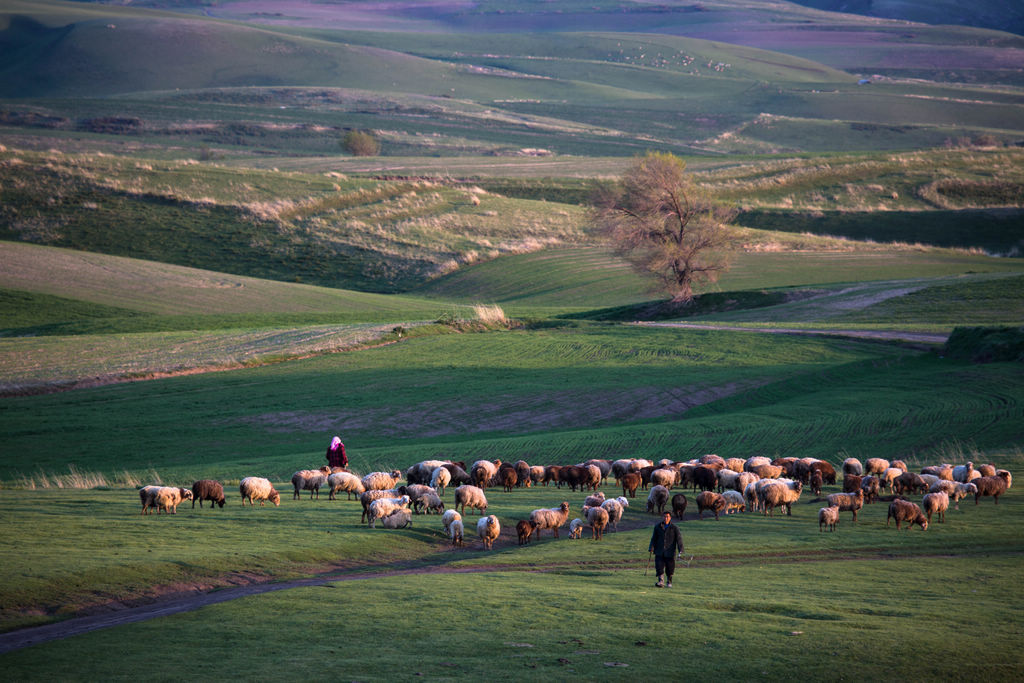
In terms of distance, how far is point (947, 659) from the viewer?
46.4 feet

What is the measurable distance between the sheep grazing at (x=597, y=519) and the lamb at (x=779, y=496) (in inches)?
205

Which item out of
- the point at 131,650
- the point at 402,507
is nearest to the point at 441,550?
the point at 402,507

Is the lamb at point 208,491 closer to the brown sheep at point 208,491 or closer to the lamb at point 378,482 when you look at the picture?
the brown sheep at point 208,491

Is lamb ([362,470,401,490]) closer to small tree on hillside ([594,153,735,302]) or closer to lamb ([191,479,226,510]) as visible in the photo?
lamb ([191,479,226,510])

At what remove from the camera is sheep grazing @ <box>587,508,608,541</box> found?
23906 mm

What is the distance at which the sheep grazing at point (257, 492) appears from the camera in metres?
26.7

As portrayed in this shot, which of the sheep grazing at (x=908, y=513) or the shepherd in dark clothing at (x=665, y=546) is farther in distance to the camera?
the sheep grazing at (x=908, y=513)

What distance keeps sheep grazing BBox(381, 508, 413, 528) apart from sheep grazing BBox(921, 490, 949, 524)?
1301cm

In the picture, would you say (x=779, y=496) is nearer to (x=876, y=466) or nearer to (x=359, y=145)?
(x=876, y=466)

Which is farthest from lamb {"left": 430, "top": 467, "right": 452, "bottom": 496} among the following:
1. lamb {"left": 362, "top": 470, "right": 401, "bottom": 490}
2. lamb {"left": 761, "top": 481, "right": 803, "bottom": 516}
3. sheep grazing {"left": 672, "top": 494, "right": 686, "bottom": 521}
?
lamb {"left": 761, "top": 481, "right": 803, "bottom": 516}

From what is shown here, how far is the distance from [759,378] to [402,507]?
2650 cm

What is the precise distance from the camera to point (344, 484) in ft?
95.1

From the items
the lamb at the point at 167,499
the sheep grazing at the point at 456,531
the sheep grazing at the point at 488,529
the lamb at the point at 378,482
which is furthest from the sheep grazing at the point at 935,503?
the lamb at the point at 167,499

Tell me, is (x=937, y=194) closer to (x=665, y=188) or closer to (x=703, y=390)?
(x=665, y=188)
